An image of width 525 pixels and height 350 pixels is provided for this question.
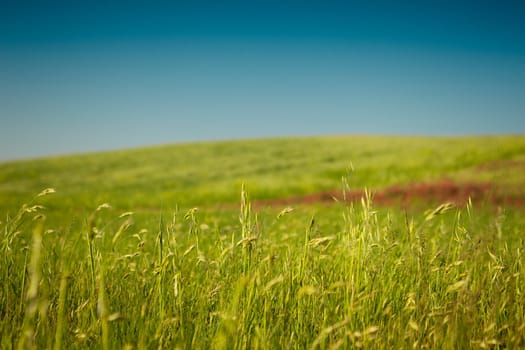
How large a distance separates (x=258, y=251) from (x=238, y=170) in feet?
108

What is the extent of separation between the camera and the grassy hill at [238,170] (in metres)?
25.2

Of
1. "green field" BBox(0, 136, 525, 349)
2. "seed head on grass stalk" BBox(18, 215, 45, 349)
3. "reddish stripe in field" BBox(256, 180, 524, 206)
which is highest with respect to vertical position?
"seed head on grass stalk" BBox(18, 215, 45, 349)

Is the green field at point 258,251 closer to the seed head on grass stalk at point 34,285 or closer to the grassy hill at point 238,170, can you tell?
the seed head on grass stalk at point 34,285

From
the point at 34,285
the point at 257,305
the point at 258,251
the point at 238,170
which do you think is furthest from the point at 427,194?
the point at 34,285

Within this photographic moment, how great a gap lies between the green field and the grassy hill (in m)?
0.24

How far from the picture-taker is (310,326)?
2.52m

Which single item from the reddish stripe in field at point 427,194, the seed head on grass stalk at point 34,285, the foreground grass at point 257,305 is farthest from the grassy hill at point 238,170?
the seed head on grass stalk at point 34,285

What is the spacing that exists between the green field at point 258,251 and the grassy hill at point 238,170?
0.24 m

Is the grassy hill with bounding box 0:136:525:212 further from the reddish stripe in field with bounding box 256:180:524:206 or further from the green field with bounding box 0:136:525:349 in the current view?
the reddish stripe in field with bounding box 256:180:524:206

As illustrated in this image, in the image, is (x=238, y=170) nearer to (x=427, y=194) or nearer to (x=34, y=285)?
(x=427, y=194)

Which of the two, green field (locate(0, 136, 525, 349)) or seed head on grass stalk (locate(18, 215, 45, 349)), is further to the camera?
green field (locate(0, 136, 525, 349))

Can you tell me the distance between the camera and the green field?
2303mm

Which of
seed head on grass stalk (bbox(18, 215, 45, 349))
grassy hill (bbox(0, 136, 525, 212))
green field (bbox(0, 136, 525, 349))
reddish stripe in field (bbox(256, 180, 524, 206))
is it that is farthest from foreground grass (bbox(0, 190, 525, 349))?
reddish stripe in field (bbox(256, 180, 524, 206))

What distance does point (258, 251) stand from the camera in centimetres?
268
